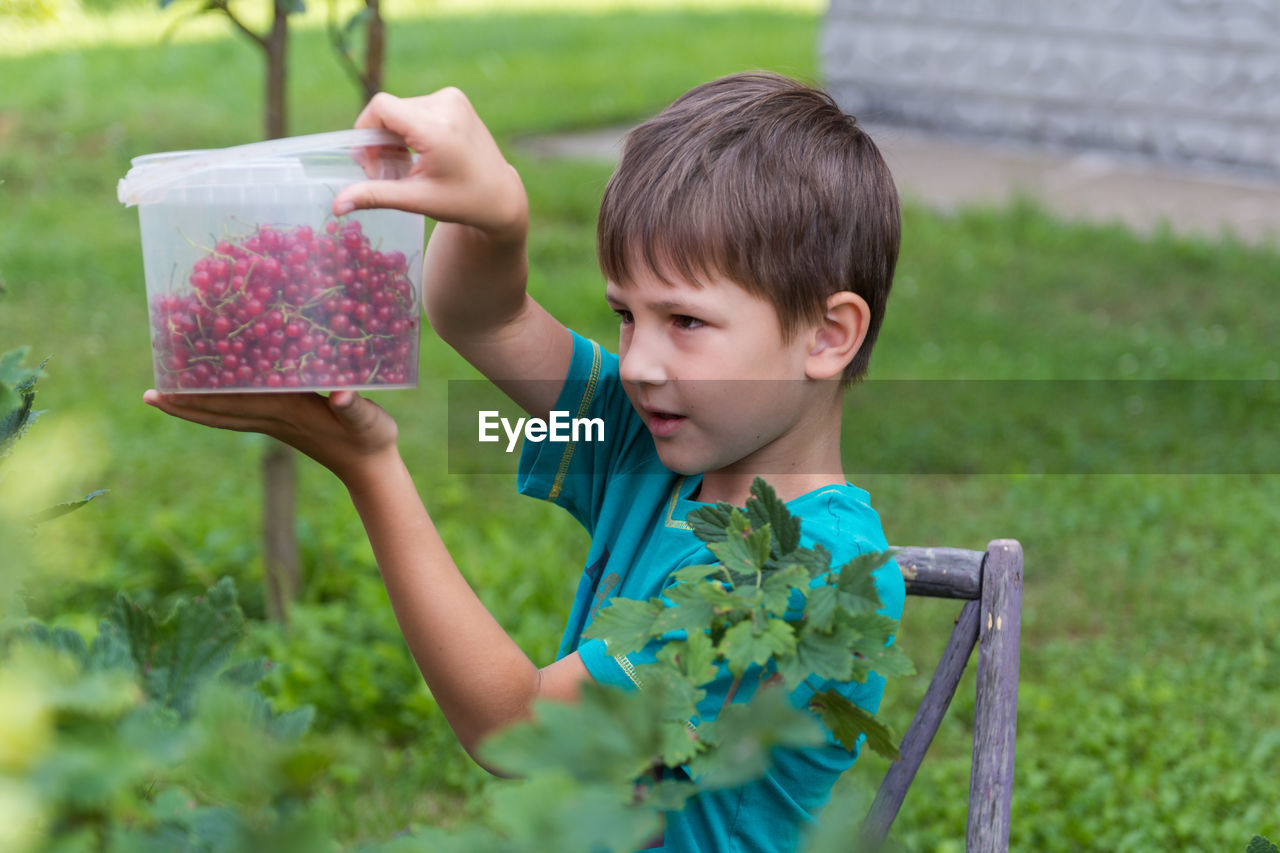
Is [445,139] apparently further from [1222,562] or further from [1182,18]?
[1182,18]

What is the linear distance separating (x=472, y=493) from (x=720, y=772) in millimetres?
3335

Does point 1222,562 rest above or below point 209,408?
below

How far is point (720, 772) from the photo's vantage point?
0.57 m

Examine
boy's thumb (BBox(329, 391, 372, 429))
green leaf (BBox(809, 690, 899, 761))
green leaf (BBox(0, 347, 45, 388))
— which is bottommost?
green leaf (BBox(809, 690, 899, 761))

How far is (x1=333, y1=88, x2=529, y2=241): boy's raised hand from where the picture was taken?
96cm

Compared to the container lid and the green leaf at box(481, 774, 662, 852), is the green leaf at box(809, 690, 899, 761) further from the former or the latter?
the container lid

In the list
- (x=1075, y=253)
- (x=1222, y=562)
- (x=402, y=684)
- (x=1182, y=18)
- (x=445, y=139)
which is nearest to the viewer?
(x=445, y=139)

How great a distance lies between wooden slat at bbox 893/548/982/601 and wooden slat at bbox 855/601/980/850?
31 mm

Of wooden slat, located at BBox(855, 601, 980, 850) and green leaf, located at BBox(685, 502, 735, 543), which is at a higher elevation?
green leaf, located at BBox(685, 502, 735, 543)

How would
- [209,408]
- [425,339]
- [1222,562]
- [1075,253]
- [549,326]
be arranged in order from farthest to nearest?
[1075,253] < [425,339] < [1222,562] < [549,326] < [209,408]

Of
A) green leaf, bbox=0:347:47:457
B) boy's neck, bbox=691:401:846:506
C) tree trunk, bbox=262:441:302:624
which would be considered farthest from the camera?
tree trunk, bbox=262:441:302:624

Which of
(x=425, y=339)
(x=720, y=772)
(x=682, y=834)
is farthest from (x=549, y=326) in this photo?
(x=425, y=339)

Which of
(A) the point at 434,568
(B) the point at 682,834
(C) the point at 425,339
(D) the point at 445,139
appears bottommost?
(C) the point at 425,339

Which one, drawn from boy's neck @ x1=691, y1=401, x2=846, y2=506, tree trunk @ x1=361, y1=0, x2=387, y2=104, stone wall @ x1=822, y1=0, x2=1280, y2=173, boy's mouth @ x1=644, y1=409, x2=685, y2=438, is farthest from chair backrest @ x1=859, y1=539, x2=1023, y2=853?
stone wall @ x1=822, y1=0, x2=1280, y2=173
